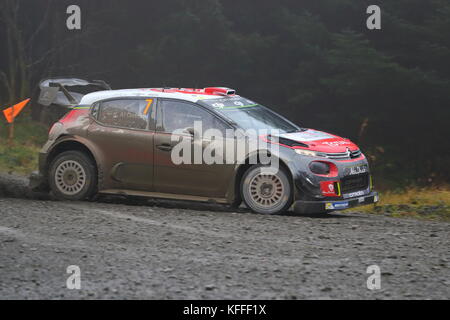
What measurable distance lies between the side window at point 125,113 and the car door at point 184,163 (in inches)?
9.9

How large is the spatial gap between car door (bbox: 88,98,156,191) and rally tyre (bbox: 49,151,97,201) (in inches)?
10.0

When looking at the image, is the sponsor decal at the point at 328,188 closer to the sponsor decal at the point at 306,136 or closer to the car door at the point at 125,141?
the sponsor decal at the point at 306,136

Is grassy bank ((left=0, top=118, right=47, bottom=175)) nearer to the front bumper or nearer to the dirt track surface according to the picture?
the dirt track surface

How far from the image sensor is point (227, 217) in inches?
377

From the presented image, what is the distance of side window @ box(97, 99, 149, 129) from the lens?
10.5 m

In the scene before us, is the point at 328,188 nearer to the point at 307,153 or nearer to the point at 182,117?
the point at 307,153

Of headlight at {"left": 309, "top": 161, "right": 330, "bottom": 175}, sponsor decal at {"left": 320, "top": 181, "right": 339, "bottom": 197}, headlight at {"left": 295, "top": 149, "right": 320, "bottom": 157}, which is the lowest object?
sponsor decal at {"left": 320, "top": 181, "right": 339, "bottom": 197}

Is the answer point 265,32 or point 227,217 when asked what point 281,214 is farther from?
point 265,32

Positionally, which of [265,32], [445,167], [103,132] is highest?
[265,32]

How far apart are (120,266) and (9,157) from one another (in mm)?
11074

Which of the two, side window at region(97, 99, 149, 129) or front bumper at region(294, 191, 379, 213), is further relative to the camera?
side window at region(97, 99, 149, 129)

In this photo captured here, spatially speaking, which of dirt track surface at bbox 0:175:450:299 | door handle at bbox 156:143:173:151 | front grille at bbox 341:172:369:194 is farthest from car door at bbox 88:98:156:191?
front grille at bbox 341:172:369:194

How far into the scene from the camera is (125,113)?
10.7 metres
